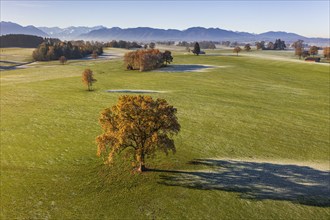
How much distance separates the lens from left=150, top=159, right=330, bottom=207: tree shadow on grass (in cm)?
3650

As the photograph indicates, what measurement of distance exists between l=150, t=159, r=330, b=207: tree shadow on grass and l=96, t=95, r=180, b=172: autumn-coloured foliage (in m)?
4.52

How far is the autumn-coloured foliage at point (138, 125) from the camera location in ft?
127

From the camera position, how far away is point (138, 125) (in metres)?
39.2

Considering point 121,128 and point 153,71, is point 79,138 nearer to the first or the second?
point 121,128

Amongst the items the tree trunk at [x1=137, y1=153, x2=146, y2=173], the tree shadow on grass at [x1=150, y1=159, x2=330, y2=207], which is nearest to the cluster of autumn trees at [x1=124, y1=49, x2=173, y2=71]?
the tree shadow on grass at [x1=150, y1=159, x2=330, y2=207]

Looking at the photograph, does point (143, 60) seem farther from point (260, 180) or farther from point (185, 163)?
point (260, 180)

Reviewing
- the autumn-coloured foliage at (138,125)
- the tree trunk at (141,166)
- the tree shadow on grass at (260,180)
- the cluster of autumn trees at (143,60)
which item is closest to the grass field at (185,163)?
the tree shadow on grass at (260,180)

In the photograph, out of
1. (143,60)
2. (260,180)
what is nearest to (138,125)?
(260,180)

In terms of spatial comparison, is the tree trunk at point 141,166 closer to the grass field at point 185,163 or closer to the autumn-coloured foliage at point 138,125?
the autumn-coloured foliage at point 138,125

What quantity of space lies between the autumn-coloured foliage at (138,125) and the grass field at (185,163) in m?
3.92

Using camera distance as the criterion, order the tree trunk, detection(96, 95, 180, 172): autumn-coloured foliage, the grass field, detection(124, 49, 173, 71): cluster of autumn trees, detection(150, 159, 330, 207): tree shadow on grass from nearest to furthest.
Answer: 1. the grass field
2. detection(150, 159, 330, 207): tree shadow on grass
3. detection(96, 95, 180, 172): autumn-coloured foliage
4. the tree trunk
5. detection(124, 49, 173, 71): cluster of autumn trees

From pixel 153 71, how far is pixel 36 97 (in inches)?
2287

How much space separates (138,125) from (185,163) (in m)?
9.46

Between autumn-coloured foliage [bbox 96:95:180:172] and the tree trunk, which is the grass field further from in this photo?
autumn-coloured foliage [bbox 96:95:180:172]
